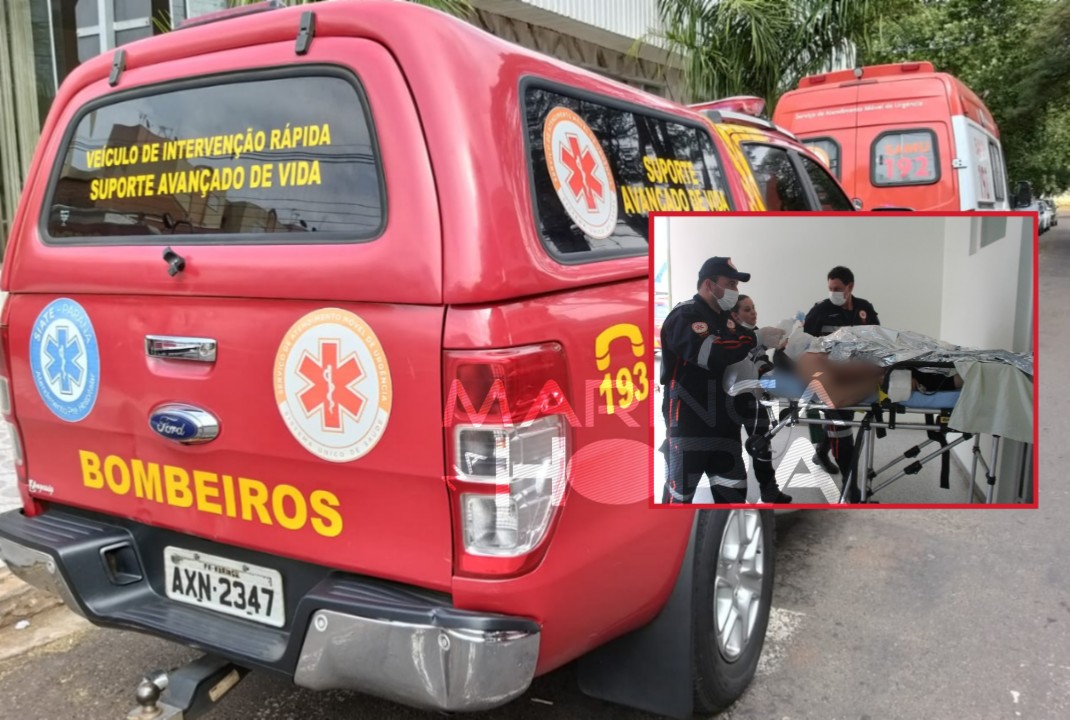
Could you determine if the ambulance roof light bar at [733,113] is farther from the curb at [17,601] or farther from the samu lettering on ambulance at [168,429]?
the curb at [17,601]

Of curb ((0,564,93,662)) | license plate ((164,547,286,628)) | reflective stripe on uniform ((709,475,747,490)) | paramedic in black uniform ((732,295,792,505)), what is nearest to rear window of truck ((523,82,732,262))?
paramedic in black uniform ((732,295,792,505))

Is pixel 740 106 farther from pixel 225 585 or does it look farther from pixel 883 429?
pixel 225 585

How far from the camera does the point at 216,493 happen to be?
2.21 meters

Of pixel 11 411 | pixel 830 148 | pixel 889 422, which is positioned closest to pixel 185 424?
pixel 11 411

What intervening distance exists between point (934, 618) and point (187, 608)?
2.70 m

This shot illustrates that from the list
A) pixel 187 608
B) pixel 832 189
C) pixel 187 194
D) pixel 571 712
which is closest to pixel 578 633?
pixel 571 712

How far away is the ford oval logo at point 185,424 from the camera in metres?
2.15

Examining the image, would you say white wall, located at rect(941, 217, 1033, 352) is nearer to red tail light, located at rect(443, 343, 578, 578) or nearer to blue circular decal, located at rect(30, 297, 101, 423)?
red tail light, located at rect(443, 343, 578, 578)

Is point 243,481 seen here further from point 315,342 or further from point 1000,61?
point 1000,61

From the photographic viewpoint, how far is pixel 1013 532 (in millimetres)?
4301

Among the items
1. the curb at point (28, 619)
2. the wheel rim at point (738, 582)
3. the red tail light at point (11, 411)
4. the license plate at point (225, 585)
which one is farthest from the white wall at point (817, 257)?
the curb at point (28, 619)

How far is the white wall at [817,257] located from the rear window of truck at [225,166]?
0.75 meters

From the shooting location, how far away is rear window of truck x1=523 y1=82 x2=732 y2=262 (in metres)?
2.08

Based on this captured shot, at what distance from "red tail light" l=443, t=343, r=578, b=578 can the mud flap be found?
64 centimetres
